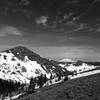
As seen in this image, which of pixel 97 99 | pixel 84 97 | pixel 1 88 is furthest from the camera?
pixel 1 88

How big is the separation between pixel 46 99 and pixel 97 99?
32.0 feet

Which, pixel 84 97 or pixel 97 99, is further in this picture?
pixel 84 97

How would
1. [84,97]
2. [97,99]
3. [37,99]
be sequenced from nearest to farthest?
[97,99] → [84,97] → [37,99]

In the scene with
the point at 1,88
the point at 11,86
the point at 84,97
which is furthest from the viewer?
the point at 11,86

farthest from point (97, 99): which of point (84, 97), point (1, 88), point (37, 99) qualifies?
point (1, 88)

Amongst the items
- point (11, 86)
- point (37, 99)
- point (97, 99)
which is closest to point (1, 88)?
point (11, 86)

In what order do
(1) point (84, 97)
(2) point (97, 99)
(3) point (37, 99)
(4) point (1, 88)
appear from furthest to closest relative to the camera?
(4) point (1, 88), (3) point (37, 99), (1) point (84, 97), (2) point (97, 99)

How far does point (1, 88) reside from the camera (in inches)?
5871

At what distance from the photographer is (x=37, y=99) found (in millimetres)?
27578

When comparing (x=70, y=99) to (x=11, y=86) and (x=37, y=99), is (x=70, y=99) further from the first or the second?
(x=11, y=86)

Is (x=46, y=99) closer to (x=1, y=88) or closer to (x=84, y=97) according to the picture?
(x=84, y=97)

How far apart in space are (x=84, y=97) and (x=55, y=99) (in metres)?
5.30

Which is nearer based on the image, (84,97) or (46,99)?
(84,97)

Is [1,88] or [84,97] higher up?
[84,97]
